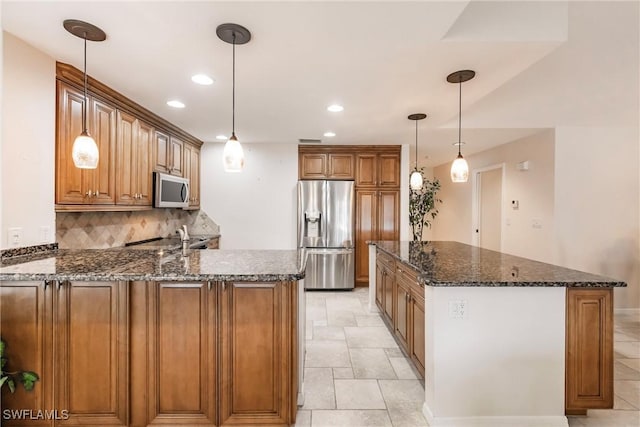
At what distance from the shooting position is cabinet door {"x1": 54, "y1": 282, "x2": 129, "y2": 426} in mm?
1668

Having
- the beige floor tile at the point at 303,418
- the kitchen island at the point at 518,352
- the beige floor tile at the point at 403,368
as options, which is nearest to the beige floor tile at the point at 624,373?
the kitchen island at the point at 518,352

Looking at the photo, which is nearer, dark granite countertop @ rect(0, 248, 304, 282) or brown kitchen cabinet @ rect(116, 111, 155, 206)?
dark granite countertop @ rect(0, 248, 304, 282)

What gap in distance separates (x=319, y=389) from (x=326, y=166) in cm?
343

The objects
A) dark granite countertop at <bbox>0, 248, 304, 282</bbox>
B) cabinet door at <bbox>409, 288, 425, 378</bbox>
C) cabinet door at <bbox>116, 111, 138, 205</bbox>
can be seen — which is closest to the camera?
dark granite countertop at <bbox>0, 248, 304, 282</bbox>

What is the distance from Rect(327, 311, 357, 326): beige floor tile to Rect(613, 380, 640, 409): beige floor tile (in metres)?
2.16

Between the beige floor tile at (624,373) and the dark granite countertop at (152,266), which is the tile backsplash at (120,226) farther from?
the beige floor tile at (624,373)

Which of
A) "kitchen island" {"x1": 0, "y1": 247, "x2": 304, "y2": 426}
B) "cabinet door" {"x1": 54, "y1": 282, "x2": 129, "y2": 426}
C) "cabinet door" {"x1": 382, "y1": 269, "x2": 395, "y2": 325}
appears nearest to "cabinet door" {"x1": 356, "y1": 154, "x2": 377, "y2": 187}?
"cabinet door" {"x1": 382, "y1": 269, "x2": 395, "y2": 325}

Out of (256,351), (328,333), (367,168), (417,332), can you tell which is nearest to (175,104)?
(256,351)

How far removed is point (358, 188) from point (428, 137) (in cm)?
129

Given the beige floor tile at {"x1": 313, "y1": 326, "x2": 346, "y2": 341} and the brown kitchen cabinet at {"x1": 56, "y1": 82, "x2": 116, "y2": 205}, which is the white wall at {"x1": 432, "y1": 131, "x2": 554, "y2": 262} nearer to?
the beige floor tile at {"x1": 313, "y1": 326, "x2": 346, "y2": 341}

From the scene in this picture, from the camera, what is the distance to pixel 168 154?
3.82 m

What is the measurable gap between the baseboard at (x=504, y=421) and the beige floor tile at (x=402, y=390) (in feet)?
0.94

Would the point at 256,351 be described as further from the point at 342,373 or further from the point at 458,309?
the point at 458,309

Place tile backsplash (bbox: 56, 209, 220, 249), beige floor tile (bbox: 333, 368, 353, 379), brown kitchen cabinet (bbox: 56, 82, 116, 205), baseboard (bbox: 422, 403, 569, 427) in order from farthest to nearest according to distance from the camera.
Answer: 1. tile backsplash (bbox: 56, 209, 220, 249)
2. beige floor tile (bbox: 333, 368, 353, 379)
3. brown kitchen cabinet (bbox: 56, 82, 116, 205)
4. baseboard (bbox: 422, 403, 569, 427)
